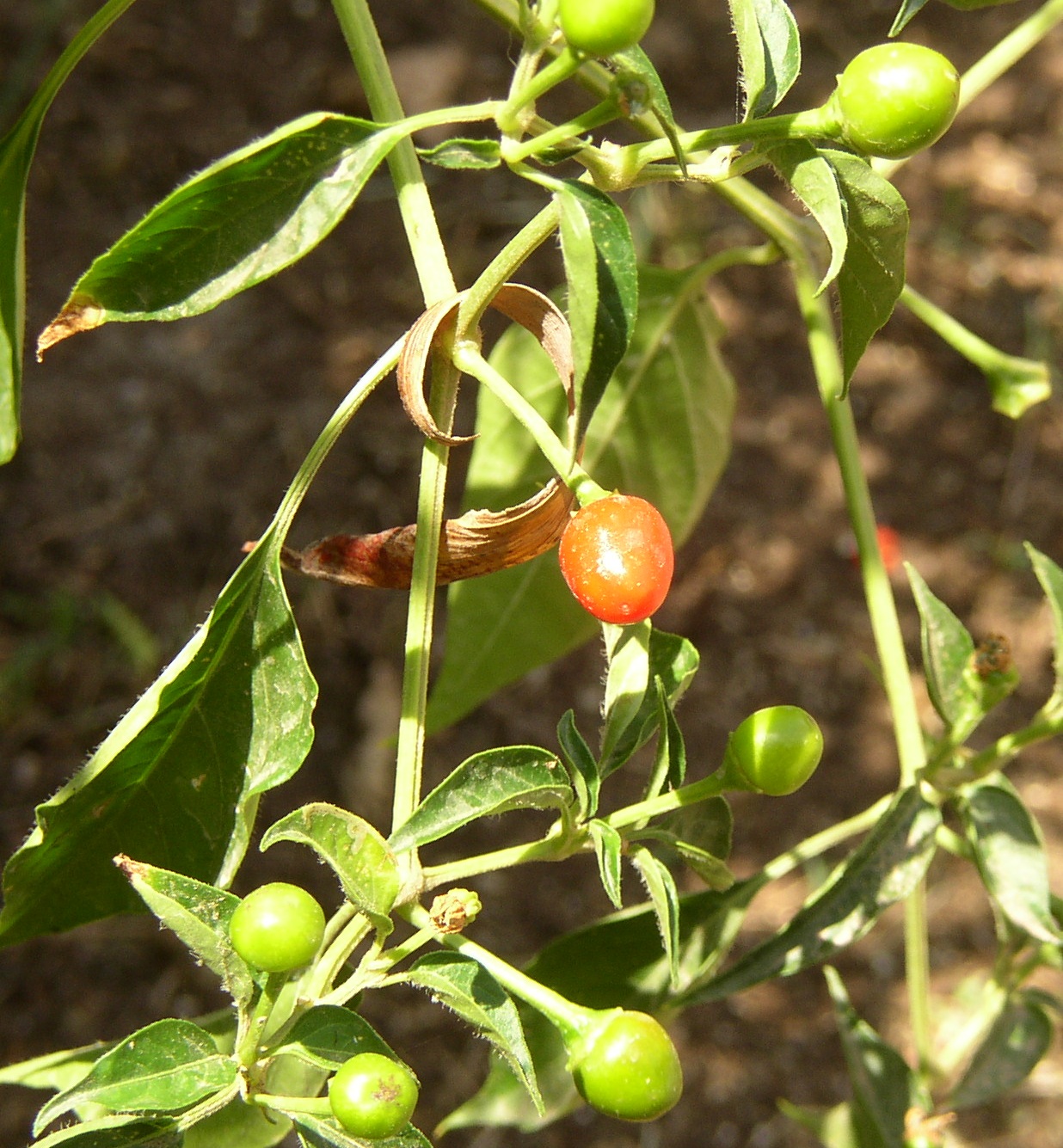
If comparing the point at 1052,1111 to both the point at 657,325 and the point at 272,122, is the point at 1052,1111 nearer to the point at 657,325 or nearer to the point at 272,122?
the point at 657,325

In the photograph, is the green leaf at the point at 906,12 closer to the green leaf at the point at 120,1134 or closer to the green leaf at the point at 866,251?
the green leaf at the point at 866,251

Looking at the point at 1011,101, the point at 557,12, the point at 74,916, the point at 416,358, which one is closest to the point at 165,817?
the point at 74,916

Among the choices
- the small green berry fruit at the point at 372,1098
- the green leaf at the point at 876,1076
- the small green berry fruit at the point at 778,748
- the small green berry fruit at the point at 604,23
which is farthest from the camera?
the green leaf at the point at 876,1076

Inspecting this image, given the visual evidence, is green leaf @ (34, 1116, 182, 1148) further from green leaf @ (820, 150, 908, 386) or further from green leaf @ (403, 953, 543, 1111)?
green leaf @ (820, 150, 908, 386)

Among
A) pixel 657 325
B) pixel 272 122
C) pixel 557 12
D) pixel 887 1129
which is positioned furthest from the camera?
pixel 272 122

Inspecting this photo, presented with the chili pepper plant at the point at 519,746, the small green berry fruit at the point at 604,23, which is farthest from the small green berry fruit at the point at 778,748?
the small green berry fruit at the point at 604,23

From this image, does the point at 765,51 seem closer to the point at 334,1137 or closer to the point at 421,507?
the point at 421,507

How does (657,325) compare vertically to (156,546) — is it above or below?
above

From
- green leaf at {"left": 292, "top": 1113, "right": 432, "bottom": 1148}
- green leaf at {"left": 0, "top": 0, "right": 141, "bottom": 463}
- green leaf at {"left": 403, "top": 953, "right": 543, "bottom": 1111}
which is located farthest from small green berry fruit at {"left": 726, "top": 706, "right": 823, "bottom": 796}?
green leaf at {"left": 0, "top": 0, "right": 141, "bottom": 463}
